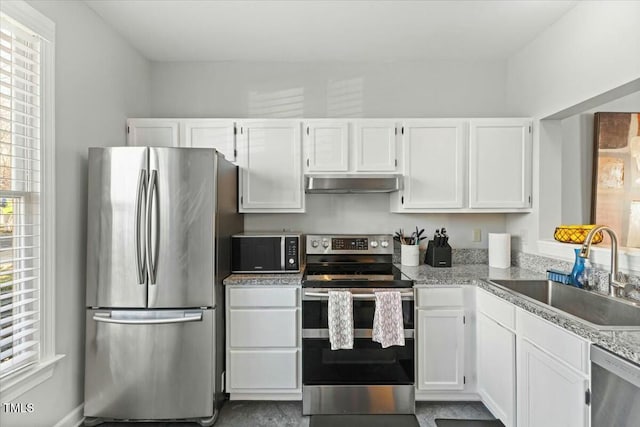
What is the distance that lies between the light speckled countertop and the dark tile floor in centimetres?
85

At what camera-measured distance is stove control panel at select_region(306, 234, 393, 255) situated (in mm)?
3100

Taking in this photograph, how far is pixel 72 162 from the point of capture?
2277 millimetres

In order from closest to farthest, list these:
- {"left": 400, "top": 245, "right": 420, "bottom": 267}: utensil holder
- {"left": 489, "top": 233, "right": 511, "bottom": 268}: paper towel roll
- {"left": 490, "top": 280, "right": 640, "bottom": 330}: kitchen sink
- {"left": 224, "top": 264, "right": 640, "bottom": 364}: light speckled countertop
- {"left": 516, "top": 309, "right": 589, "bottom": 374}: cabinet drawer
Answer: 1. {"left": 224, "top": 264, "right": 640, "bottom": 364}: light speckled countertop
2. {"left": 516, "top": 309, "right": 589, "bottom": 374}: cabinet drawer
3. {"left": 490, "top": 280, "right": 640, "bottom": 330}: kitchen sink
4. {"left": 489, "top": 233, "right": 511, "bottom": 268}: paper towel roll
5. {"left": 400, "top": 245, "right": 420, "bottom": 267}: utensil holder

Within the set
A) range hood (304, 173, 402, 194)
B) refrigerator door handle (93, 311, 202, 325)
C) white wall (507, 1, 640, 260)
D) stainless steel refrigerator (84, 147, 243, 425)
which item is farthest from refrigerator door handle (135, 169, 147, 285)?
white wall (507, 1, 640, 260)

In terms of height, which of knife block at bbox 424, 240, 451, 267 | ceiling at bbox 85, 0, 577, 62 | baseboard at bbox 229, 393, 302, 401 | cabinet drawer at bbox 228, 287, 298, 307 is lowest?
baseboard at bbox 229, 393, 302, 401

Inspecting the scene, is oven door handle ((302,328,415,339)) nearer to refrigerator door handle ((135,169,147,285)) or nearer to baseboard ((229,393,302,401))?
baseboard ((229,393,302,401))

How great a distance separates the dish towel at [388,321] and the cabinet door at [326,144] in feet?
3.64

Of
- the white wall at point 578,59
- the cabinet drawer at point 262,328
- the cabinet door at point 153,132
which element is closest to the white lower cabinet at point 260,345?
the cabinet drawer at point 262,328

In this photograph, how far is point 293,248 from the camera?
277cm

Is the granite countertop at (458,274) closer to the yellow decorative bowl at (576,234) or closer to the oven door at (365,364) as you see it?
the yellow decorative bowl at (576,234)

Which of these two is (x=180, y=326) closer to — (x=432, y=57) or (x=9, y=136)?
(x=9, y=136)

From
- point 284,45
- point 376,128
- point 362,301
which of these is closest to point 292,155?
point 376,128

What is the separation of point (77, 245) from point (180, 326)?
816mm

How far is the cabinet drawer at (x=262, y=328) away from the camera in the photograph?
2574 mm
